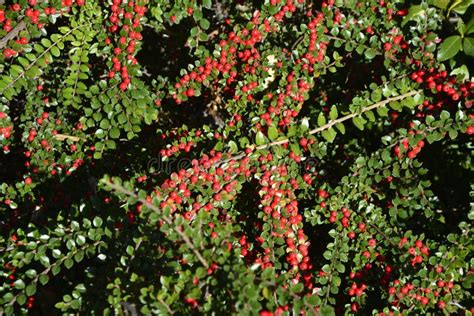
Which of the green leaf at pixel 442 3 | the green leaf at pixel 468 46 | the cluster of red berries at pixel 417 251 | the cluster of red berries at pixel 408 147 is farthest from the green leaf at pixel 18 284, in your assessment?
the green leaf at pixel 442 3

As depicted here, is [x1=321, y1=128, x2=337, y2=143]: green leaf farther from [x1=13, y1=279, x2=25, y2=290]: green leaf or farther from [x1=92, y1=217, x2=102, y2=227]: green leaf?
[x1=13, y1=279, x2=25, y2=290]: green leaf

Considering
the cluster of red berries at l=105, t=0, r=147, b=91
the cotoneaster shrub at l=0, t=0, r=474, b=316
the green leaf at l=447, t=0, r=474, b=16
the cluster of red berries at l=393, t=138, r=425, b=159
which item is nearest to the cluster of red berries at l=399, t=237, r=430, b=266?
the cotoneaster shrub at l=0, t=0, r=474, b=316

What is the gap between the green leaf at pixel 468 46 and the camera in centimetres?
229

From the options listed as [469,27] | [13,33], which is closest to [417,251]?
[469,27]

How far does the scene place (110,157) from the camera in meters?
2.74

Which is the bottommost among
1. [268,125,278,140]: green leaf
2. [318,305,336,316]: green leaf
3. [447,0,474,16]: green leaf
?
[318,305,336,316]: green leaf

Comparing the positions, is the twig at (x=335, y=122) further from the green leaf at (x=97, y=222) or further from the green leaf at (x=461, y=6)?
the green leaf at (x=97, y=222)

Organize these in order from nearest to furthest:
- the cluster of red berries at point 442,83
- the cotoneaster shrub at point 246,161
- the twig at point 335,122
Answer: the cotoneaster shrub at point 246,161, the twig at point 335,122, the cluster of red berries at point 442,83

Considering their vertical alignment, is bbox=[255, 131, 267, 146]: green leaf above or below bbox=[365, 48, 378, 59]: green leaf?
above

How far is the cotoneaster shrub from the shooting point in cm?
210

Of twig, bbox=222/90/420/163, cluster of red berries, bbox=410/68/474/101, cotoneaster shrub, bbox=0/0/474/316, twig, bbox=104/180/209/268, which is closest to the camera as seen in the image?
twig, bbox=104/180/209/268

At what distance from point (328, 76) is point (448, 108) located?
3.38 ft

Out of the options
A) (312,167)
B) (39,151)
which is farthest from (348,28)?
(39,151)

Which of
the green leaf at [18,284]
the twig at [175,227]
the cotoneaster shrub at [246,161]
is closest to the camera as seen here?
the twig at [175,227]
